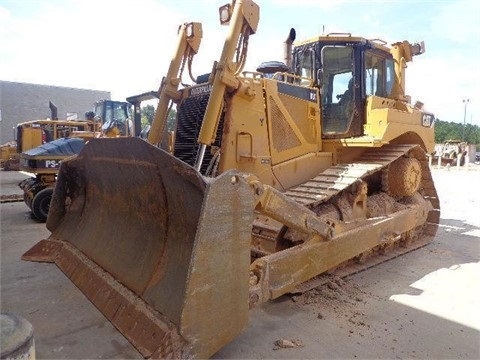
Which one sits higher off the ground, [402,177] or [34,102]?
[34,102]

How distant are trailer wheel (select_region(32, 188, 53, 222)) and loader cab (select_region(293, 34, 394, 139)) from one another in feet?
18.3

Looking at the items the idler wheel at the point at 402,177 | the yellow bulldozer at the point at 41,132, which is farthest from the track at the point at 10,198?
the idler wheel at the point at 402,177

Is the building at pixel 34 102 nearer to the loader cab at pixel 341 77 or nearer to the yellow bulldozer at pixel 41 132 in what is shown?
the yellow bulldozer at pixel 41 132

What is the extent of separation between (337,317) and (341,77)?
10.8ft

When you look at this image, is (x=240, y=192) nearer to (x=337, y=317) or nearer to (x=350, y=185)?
(x=337, y=317)

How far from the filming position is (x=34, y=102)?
100ft

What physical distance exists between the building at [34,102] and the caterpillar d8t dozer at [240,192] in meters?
28.3

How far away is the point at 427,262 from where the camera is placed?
4969mm

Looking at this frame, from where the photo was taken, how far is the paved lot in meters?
2.79

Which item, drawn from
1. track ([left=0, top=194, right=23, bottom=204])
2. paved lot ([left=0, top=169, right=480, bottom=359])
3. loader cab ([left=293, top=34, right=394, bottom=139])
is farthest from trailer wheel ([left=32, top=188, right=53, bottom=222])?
loader cab ([left=293, top=34, right=394, bottom=139])

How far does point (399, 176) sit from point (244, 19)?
303 centimetres

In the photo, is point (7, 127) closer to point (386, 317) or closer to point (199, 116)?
point (199, 116)

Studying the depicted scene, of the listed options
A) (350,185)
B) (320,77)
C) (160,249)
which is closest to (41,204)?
(160,249)

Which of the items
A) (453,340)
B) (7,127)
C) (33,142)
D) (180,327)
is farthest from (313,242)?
(7,127)
